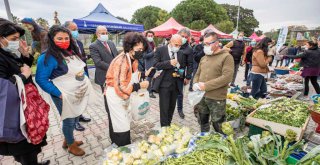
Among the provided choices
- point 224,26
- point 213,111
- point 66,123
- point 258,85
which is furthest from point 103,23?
point 224,26

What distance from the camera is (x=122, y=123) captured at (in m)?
2.38

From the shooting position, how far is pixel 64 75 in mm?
2480

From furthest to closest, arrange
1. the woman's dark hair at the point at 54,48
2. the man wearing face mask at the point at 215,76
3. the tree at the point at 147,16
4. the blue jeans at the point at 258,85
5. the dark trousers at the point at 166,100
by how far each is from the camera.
→ 1. the tree at the point at 147,16
2. the blue jeans at the point at 258,85
3. the dark trousers at the point at 166,100
4. the man wearing face mask at the point at 215,76
5. the woman's dark hair at the point at 54,48

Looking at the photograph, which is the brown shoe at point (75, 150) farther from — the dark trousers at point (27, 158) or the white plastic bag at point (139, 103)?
the white plastic bag at point (139, 103)

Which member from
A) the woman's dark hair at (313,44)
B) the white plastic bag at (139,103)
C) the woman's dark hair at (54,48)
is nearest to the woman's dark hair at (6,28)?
the woman's dark hair at (54,48)

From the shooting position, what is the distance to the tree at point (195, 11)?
33750 mm

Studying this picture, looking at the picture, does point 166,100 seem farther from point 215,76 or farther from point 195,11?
point 195,11

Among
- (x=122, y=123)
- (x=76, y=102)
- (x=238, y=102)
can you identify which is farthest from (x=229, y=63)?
(x=76, y=102)

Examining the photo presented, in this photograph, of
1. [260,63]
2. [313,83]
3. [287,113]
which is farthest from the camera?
[313,83]

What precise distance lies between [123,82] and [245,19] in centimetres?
5918

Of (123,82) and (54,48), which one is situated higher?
(54,48)

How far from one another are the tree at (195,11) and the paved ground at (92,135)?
1222 inches

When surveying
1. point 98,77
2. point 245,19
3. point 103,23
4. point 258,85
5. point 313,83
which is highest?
point 245,19

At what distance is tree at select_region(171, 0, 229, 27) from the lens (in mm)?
33750
